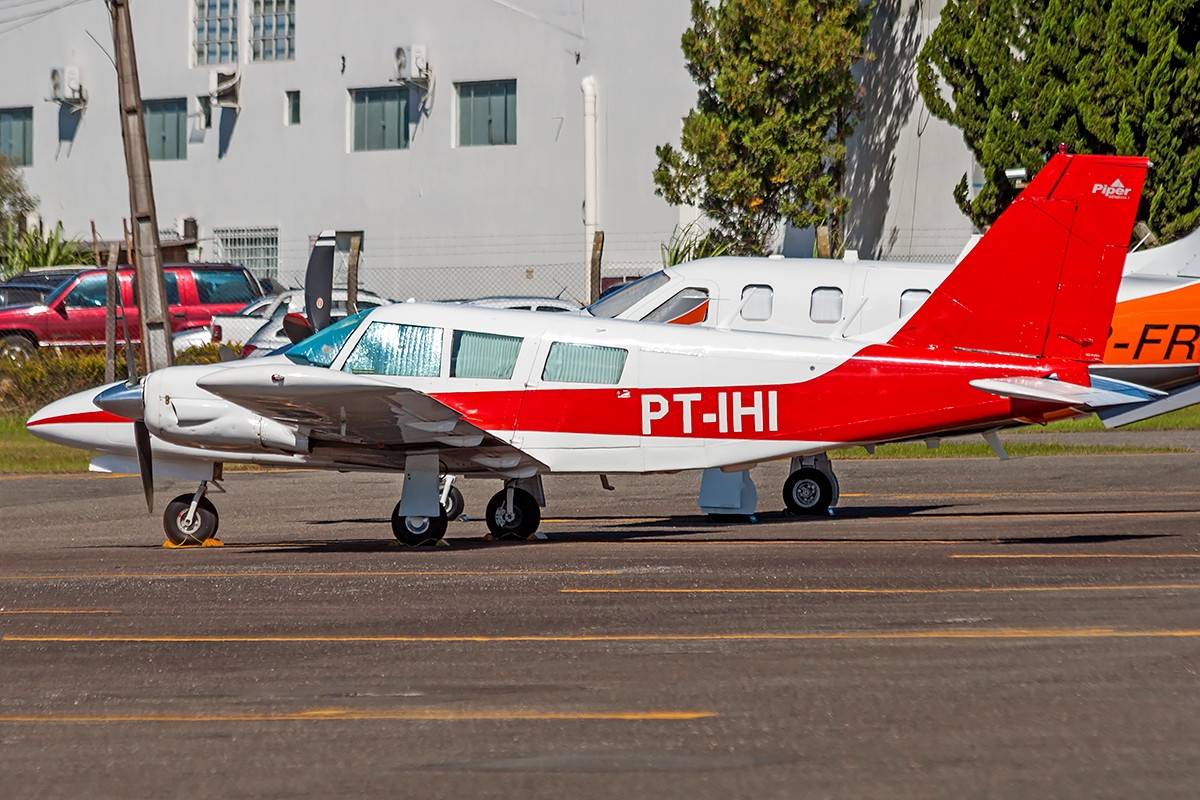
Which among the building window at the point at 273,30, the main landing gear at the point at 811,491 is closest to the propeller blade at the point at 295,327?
the main landing gear at the point at 811,491

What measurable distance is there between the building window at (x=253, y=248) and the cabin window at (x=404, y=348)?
114 ft

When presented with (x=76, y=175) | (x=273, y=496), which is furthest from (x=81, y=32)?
(x=273, y=496)

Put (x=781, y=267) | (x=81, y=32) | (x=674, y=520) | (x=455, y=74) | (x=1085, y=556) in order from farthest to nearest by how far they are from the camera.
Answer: (x=81, y=32) < (x=455, y=74) < (x=781, y=267) < (x=674, y=520) < (x=1085, y=556)

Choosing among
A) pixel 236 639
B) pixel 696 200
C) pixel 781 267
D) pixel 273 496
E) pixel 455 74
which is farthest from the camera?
pixel 455 74

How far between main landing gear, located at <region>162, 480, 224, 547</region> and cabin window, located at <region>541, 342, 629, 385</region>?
3.36m

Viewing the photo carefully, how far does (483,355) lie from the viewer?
13555mm

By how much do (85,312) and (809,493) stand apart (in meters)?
19.4

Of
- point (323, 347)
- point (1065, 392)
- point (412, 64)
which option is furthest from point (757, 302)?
point (412, 64)

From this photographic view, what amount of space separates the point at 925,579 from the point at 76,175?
44.7m

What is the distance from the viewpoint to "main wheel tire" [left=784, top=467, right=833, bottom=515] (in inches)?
626

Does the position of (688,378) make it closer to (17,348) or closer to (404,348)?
(404,348)

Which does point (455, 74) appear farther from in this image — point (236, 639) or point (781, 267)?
point (236, 639)

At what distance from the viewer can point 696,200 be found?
39.6 meters

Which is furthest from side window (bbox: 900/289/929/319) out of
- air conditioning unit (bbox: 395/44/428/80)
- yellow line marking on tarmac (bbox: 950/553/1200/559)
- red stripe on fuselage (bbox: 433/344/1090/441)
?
air conditioning unit (bbox: 395/44/428/80)
